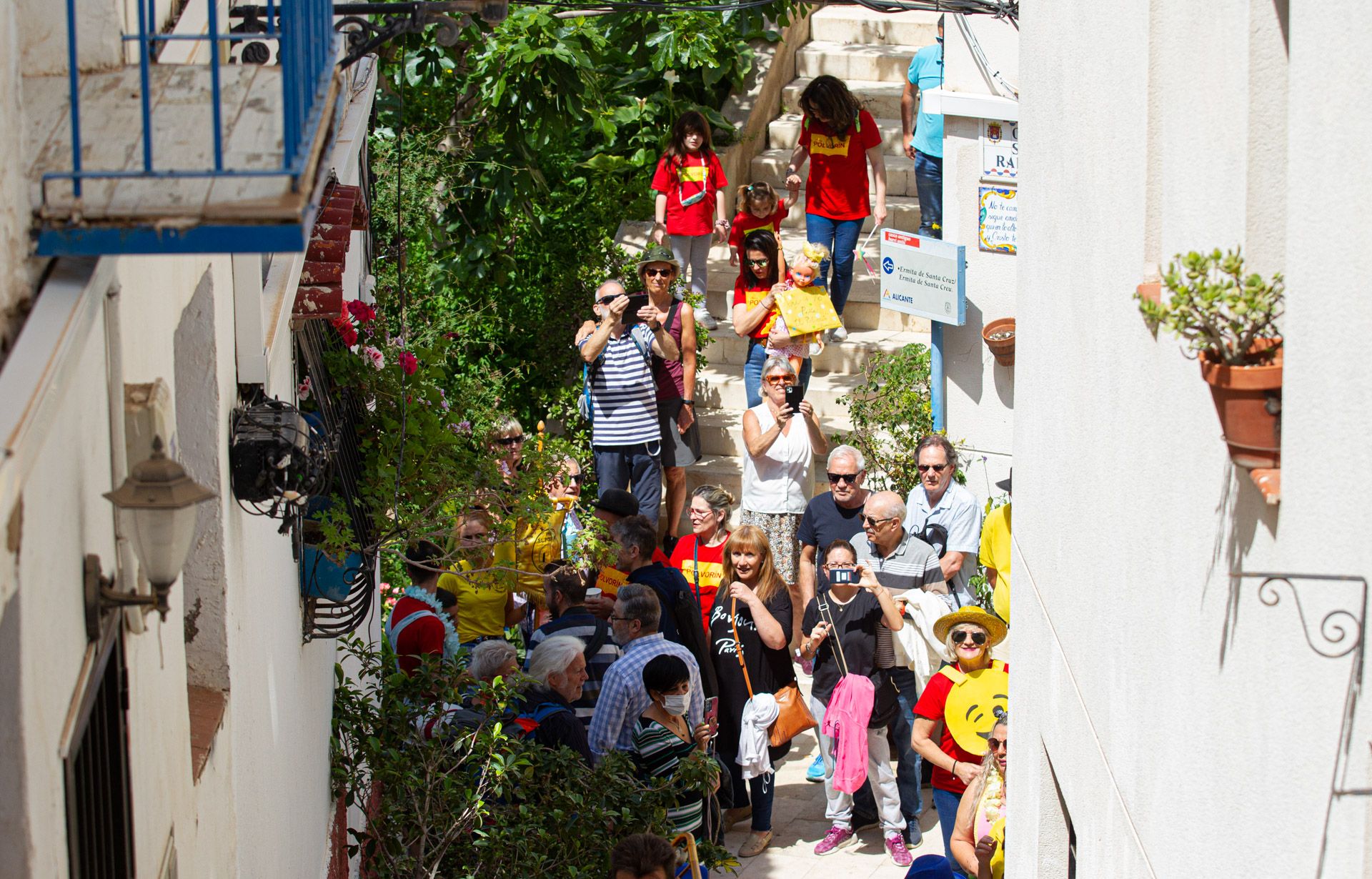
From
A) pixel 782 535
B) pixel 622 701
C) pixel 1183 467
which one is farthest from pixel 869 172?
pixel 1183 467

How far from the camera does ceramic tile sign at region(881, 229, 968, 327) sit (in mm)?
12539

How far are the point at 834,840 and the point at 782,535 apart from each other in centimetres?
259

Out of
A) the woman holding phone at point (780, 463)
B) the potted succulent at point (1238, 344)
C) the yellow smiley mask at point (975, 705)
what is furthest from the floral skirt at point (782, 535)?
the potted succulent at point (1238, 344)

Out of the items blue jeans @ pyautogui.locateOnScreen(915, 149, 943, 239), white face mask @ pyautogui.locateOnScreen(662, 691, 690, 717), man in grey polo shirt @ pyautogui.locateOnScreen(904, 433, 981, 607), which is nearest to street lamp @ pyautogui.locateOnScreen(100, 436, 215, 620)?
white face mask @ pyautogui.locateOnScreen(662, 691, 690, 717)

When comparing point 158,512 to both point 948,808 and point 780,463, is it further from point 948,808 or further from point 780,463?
point 780,463

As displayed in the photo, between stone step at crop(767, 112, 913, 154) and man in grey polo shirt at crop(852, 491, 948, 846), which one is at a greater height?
stone step at crop(767, 112, 913, 154)

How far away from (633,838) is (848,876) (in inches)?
121

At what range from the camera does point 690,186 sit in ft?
44.8

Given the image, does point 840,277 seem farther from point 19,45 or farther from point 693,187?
point 19,45

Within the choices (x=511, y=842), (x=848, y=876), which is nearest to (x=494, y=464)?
(x=511, y=842)

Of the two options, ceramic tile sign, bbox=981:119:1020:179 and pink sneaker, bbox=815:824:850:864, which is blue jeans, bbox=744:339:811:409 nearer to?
ceramic tile sign, bbox=981:119:1020:179

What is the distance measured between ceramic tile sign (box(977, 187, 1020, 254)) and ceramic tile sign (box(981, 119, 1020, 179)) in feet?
0.38

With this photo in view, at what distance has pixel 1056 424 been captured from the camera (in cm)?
694

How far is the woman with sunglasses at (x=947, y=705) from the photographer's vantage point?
834 cm
